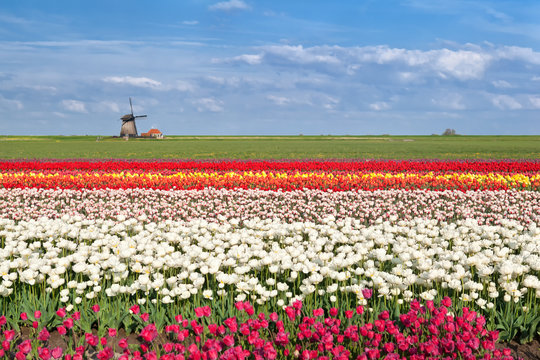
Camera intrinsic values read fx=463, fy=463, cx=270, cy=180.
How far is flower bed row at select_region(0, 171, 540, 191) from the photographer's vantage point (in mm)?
16375

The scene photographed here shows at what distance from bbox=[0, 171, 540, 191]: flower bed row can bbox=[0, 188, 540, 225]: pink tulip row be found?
1143mm

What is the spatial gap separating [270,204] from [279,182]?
3130mm

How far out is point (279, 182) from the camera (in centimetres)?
1675

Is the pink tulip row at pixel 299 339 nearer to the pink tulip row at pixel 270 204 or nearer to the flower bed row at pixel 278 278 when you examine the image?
the flower bed row at pixel 278 278

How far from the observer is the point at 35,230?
8508 mm

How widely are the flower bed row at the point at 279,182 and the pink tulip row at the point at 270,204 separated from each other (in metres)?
1.14

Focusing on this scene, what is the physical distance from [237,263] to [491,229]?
4.47 meters

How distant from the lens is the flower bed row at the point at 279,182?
16.4m

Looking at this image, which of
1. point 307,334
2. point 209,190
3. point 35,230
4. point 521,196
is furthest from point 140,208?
point 521,196

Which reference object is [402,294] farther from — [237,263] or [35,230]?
[35,230]

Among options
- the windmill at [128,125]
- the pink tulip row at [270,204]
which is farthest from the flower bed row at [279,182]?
the windmill at [128,125]

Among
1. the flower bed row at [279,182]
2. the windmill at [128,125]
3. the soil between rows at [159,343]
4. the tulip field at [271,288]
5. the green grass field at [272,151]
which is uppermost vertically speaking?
the windmill at [128,125]

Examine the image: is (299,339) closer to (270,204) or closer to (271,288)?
(271,288)

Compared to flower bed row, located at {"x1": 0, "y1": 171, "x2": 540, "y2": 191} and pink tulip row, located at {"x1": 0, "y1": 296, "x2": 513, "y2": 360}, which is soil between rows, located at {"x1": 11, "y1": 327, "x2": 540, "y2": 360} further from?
flower bed row, located at {"x1": 0, "y1": 171, "x2": 540, "y2": 191}
